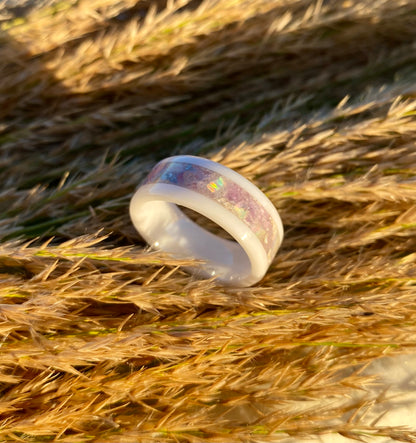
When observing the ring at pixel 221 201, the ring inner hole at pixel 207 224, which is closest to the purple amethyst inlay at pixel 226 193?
the ring at pixel 221 201

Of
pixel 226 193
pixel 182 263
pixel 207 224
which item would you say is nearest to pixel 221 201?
pixel 226 193

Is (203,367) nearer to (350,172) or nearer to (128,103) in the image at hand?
(350,172)

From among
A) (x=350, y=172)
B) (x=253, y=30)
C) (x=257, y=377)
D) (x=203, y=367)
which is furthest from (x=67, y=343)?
(x=253, y=30)

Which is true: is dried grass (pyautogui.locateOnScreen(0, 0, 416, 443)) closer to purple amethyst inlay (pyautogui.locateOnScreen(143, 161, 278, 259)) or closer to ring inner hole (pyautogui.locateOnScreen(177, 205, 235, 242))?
purple amethyst inlay (pyautogui.locateOnScreen(143, 161, 278, 259))

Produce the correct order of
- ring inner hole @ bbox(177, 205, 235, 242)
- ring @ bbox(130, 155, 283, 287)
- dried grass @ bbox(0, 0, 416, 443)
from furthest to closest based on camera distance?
1. ring inner hole @ bbox(177, 205, 235, 242)
2. ring @ bbox(130, 155, 283, 287)
3. dried grass @ bbox(0, 0, 416, 443)

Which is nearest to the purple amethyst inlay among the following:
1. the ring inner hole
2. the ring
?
the ring

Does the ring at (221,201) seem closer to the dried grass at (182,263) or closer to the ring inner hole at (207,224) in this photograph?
the dried grass at (182,263)

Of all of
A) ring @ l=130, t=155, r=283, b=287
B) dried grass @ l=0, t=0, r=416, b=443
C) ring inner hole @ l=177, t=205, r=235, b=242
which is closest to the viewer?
dried grass @ l=0, t=0, r=416, b=443
